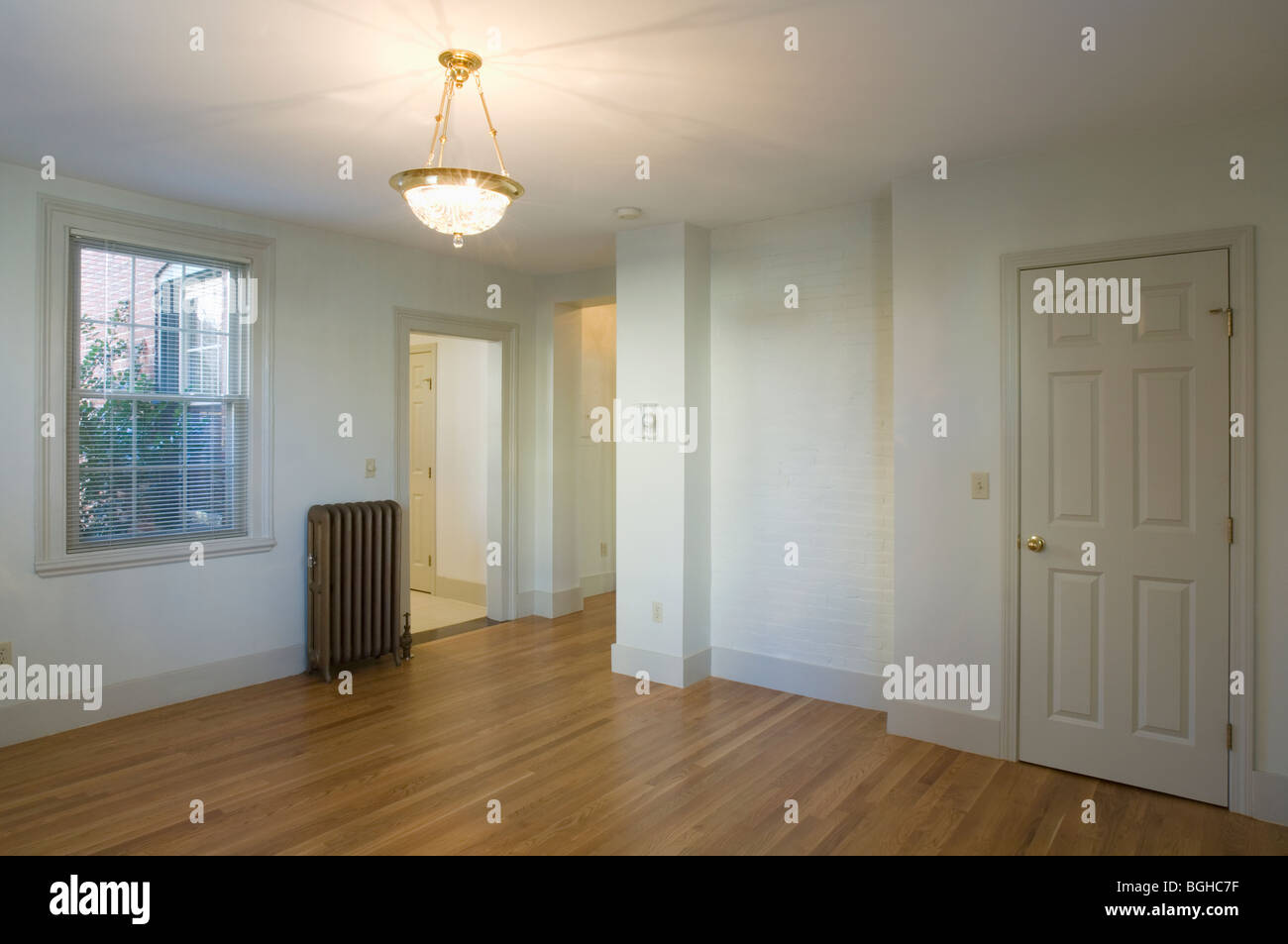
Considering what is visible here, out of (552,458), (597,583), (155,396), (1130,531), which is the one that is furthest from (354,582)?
(1130,531)

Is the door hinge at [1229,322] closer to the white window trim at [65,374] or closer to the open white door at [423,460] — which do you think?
the white window trim at [65,374]

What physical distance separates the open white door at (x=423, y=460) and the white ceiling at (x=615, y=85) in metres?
3.16

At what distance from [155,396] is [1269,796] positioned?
17.3ft

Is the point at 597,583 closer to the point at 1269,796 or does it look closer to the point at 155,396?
the point at 155,396

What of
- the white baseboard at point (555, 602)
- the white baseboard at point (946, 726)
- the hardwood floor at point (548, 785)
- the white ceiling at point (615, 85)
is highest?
the white ceiling at point (615, 85)

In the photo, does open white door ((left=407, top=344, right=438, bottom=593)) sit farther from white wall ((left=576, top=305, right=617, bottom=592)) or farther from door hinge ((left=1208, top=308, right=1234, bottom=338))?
door hinge ((left=1208, top=308, right=1234, bottom=338))

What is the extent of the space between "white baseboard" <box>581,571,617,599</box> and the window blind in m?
3.10

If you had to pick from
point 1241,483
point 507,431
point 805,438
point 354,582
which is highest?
point 507,431

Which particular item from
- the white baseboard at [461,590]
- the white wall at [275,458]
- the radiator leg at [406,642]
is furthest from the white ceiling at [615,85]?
the white baseboard at [461,590]

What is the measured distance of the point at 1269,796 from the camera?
2.88m

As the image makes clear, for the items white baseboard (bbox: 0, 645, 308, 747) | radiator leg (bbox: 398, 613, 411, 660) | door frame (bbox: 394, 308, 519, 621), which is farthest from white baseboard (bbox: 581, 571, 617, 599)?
white baseboard (bbox: 0, 645, 308, 747)

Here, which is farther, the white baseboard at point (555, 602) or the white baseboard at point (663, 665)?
the white baseboard at point (555, 602)

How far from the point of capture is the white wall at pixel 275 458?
3.58 metres
